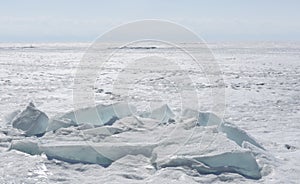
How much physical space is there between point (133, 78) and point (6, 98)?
222 inches

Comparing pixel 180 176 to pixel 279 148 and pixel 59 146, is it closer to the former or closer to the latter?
pixel 59 146

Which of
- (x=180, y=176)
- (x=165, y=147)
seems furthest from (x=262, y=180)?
(x=165, y=147)

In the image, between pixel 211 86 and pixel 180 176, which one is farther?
pixel 211 86

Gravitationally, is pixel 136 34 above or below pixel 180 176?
above

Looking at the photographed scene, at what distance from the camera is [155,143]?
14.1ft

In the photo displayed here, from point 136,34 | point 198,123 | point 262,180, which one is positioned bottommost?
point 262,180

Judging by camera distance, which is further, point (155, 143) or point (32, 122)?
point (32, 122)

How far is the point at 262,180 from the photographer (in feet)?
12.2

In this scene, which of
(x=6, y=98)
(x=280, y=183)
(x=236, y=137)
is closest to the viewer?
(x=280, y=183)

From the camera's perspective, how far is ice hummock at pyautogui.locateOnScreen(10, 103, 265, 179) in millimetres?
3883

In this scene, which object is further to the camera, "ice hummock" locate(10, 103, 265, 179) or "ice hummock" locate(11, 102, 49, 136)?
"ice hummock" locate(11, 102, 49, 136)

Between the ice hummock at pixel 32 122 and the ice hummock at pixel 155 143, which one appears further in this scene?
the ice hummock at pixel 32 122

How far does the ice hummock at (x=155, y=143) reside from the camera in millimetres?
3883

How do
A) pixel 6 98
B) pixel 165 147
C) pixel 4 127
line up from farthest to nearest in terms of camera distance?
1. pixel 6 98
2. pixel 4 127
3. pixel 165 147
